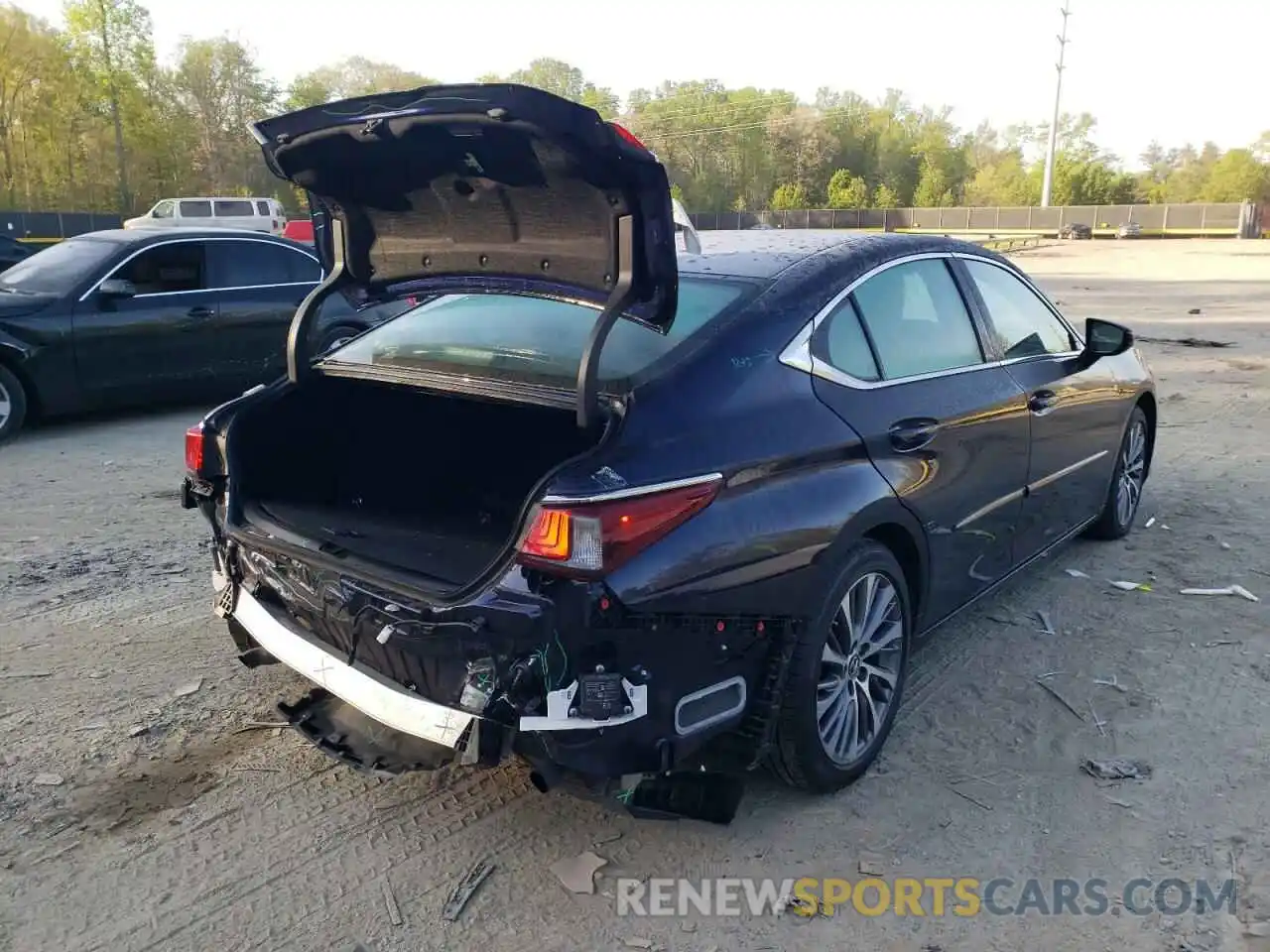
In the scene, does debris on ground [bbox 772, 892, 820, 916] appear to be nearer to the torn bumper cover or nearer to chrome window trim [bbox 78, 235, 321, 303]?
the torn bumper cover

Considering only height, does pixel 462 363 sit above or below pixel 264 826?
above

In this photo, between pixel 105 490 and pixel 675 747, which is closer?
pixel 675 747

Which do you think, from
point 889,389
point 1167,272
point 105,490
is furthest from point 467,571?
point 1167,272

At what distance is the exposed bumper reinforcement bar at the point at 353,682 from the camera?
104 inches

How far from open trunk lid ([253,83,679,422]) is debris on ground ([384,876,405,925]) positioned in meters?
1.38

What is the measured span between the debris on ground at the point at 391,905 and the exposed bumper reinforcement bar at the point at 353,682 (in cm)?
44

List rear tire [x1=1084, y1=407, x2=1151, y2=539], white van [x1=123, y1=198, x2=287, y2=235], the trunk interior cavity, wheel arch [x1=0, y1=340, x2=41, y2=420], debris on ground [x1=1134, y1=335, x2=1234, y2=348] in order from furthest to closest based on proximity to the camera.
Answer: white van [x1=123, y1=198, x2=287, y2=235]
debris on ground [x1=1134, y1=335, x2=1234, y2=348]
wheel arch [x1=0, y1=340, x2=41, y2=420]
rear tire [x1=1084, y1=407, x2=1151, y2=539]
the trunk interior cavity

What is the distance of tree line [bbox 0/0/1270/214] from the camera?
57219 mm

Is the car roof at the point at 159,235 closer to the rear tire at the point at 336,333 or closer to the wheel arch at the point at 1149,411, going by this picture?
the rear tire at the point at 336,333

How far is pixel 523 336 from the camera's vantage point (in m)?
3.54

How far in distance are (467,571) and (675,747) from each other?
2.74 feet

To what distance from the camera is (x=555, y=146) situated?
8.60ft

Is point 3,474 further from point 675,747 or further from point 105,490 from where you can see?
point 675,747

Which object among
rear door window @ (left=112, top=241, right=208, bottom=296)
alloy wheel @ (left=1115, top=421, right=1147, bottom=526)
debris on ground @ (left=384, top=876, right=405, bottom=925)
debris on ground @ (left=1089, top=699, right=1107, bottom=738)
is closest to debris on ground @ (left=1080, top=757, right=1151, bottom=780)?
debris on ground @ (left=1089, top=699, right=1107, bottom=738)
